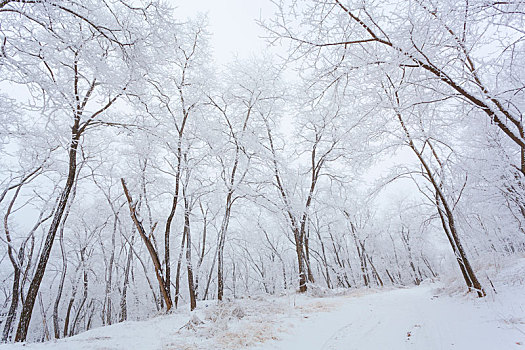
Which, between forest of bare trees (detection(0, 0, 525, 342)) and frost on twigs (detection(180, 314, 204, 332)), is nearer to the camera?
forest of bare trees (detection(0, 0, 525, 342))

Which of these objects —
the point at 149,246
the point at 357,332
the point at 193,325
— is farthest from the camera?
the point at 149,246

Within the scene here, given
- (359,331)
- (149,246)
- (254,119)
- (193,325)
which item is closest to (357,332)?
(359,331)

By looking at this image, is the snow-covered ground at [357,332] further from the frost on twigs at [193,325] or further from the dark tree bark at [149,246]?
the dark tree bark at [149,246]

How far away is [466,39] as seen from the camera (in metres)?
3.31

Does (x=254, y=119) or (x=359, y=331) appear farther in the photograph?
(x=254, y=119)

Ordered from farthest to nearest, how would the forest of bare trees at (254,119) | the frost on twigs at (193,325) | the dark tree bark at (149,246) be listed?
the dark tree bark at (149,246) < the frost on twigs at (193,325) < the forest of bare trees at (254,119)

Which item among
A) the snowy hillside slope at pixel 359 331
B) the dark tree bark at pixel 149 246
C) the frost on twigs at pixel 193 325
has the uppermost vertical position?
the dark tree bark at pixel 149 246

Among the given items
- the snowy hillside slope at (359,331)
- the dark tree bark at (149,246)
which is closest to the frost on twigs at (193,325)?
the snowy hillside slope at (359,331)

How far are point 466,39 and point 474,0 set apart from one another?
558 mm

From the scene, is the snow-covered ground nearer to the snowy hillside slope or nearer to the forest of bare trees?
the snowy hillside slope

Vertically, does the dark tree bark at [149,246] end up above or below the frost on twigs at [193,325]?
above

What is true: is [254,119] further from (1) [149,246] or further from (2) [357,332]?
(2) [357,332]

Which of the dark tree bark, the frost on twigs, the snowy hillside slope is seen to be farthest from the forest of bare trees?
the frost on twigs

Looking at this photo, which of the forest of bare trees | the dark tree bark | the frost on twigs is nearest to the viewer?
the forest of bare trees
